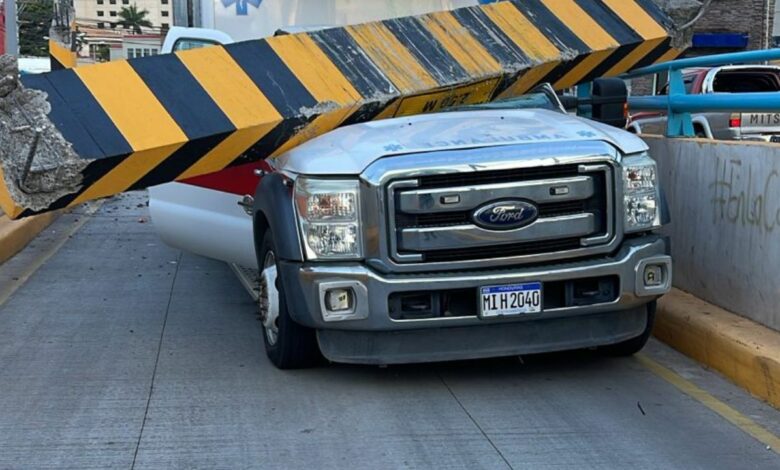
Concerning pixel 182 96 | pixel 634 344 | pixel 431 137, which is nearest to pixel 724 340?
pixel 634 344

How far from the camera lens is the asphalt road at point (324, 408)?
494 centimetres

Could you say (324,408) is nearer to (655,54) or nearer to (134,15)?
(655,54)

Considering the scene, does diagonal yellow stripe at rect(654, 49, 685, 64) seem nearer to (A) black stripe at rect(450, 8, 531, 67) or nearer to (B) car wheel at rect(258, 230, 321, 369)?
(A) black stripe at rect(450, 8, 531, 67)

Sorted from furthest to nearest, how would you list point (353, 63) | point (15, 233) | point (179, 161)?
1. point (15, 233)
2. point (353, 63)
3. point (179, 161)

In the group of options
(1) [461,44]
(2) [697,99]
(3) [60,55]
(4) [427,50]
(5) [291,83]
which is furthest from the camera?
(3) [60,55]

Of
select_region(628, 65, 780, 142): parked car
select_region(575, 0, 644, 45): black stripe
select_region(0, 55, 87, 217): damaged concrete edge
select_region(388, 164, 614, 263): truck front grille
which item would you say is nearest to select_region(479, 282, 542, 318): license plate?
select_region(388, 164, 614, 263): truck front grille

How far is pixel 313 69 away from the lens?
7109mm

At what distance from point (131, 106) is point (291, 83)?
3.53 feet

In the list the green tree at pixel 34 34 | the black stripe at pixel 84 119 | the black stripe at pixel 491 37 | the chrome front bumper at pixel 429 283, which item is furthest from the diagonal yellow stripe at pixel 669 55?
the green tree at pixel 34 34

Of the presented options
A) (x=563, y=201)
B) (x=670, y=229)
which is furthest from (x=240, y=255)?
(x=670, y=229)

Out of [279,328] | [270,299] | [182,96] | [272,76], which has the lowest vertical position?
[279,328]

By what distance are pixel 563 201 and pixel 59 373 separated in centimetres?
324

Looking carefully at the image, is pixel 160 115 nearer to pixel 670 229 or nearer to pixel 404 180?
pixel 404 180

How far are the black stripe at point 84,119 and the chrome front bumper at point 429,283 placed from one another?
133 centimetres
